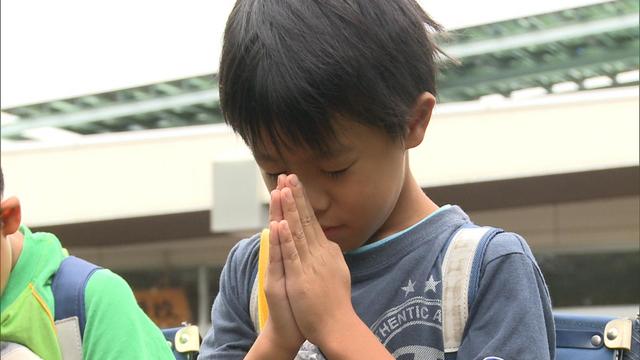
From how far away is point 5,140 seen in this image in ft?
42.9

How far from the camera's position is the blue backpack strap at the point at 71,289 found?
198 centimetres

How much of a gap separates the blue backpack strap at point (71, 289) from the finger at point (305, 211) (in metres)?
0.52

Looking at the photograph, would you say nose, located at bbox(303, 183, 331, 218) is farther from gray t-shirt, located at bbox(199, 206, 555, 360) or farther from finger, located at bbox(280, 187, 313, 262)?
gray t-shirt, located at bbox(199, 206, 555, 360)

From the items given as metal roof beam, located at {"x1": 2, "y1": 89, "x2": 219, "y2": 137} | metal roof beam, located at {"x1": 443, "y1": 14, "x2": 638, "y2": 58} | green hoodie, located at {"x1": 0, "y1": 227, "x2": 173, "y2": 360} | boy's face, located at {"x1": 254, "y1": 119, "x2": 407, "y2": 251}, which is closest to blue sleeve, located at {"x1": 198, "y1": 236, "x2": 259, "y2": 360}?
green hoodie, located at {"x1": 0, "y1": 227, "x2": 173, "y2": 360}

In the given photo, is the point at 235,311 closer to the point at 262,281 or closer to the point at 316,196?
the point at 262,281

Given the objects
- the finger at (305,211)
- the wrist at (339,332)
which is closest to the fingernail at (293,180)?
the finger at (305,211)

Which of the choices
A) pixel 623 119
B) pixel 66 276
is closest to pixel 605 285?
pixel 623 119

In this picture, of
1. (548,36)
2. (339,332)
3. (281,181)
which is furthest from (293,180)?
(548,36)

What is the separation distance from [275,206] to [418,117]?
283 millimetres

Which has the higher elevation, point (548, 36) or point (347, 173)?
point (347, 173)

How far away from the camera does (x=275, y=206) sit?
5.45ft

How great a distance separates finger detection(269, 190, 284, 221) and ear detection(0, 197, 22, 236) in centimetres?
47

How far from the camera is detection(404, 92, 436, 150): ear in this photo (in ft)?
5.79

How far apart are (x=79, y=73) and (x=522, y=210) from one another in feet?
17.3
